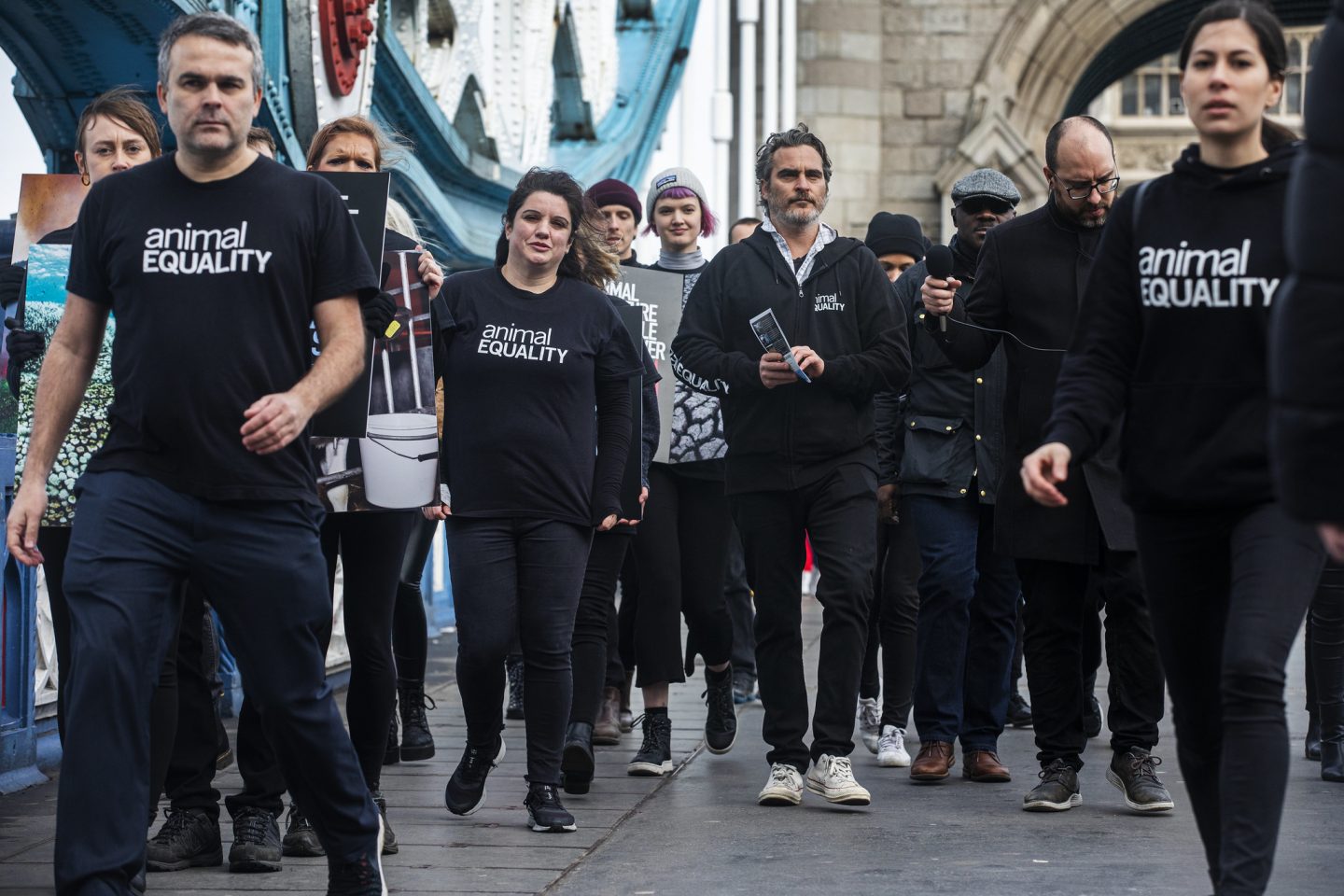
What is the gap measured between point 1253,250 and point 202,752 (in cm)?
241

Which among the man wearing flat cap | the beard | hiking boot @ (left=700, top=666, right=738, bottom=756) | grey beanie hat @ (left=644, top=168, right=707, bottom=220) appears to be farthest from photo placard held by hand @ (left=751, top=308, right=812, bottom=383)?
grey beanie hat @ (left=644, top=168, right=707, bottom=220)

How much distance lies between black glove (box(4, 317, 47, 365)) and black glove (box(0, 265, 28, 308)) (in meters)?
0.32

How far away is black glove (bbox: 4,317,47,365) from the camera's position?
4.60 meters

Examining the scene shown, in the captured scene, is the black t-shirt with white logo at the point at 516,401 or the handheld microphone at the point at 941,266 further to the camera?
the handheld microphone at the point at 941,266

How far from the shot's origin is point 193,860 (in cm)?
459

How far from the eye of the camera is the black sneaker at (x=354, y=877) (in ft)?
12.6

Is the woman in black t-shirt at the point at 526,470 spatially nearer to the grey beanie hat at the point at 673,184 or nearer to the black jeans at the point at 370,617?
the black jeans at the point at 370,617

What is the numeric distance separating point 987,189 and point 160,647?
3249 millimetres

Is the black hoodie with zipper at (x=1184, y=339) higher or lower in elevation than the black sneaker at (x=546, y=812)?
higher

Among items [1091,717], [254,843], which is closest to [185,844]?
[254,843]

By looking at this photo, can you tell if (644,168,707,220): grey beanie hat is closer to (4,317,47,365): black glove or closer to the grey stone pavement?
the grey stone pavement

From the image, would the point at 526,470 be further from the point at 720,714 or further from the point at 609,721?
the point at 609,721

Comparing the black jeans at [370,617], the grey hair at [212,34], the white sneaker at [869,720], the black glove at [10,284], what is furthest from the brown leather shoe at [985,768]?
the grey hair at [212,34]

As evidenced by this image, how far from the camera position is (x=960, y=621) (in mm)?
6090
